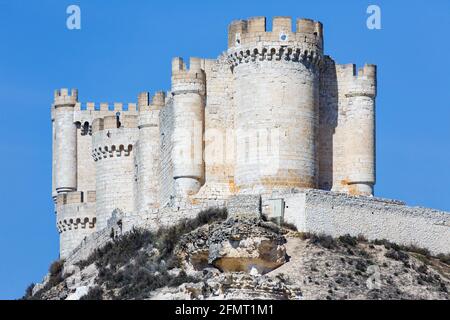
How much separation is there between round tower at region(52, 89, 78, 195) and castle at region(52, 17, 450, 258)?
31.0 ft

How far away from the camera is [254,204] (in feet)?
265

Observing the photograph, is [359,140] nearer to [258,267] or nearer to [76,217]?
[258,267]

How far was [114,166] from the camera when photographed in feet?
308

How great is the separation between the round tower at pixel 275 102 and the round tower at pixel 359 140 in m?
2.11

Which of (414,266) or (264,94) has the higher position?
(264,94)

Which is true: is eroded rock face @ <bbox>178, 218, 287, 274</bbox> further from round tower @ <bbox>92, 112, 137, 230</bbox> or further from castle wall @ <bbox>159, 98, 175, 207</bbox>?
round tower @ <bbox>92, 112, 137, 230</bbox>

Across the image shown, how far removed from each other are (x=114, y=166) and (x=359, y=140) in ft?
40.3

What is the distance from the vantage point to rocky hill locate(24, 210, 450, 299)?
75812 millimetres

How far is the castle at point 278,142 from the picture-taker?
268 feet
